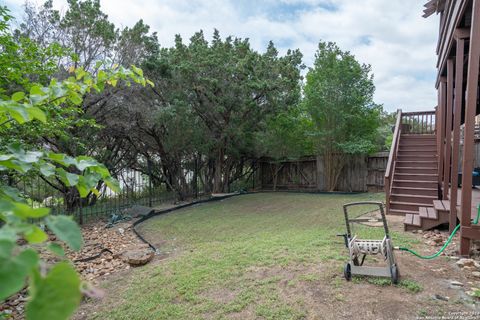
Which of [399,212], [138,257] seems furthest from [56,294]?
[399,212]

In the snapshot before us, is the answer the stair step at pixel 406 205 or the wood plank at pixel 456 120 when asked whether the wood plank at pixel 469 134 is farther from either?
the stair step at pixel 406 205

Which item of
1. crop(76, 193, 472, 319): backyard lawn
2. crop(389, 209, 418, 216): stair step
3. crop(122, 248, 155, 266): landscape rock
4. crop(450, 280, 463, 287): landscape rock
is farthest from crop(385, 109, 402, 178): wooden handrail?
crop(122, 248, 155, 266): landscape rock

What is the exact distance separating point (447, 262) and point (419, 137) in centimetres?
607

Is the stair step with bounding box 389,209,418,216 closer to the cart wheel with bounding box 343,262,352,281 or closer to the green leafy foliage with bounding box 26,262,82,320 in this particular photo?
the cart wheel with bounding box 343,262,352,281

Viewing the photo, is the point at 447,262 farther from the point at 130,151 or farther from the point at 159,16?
the point at 130,151

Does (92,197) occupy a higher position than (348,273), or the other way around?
(348,273)

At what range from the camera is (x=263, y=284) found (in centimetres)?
288

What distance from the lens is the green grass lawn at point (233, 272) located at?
100 inches

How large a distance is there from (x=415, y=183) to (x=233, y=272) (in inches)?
214

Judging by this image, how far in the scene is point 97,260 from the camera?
14.0 ft

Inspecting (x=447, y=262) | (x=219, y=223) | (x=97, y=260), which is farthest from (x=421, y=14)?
(x=97, y=260)

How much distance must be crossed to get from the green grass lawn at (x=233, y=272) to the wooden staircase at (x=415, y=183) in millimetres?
762

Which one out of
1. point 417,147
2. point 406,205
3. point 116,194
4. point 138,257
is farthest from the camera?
point 417,147

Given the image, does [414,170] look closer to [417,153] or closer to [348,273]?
[417,153]
